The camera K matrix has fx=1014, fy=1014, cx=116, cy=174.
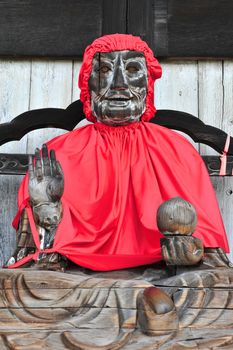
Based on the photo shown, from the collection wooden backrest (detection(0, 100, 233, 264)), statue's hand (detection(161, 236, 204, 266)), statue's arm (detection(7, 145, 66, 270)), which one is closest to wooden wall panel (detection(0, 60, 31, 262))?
wooden backrest (detection(0, 100, 233, 264))

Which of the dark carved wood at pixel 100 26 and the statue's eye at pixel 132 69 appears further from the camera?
the dark carved wood at pixel 100 26

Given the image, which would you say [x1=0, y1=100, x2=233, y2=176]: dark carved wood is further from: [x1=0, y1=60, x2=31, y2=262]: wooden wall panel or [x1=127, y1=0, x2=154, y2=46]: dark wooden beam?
[x1=127, y1=0, x2=154, y2=46]: dark wooden beam

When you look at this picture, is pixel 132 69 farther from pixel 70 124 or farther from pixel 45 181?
pixel 45 181

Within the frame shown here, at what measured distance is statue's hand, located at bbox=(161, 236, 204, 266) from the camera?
236 cm

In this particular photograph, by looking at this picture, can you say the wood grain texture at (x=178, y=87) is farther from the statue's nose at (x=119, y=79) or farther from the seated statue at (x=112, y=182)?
the statue's nose at (x=119, y=79)

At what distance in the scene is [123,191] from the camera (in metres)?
2.75

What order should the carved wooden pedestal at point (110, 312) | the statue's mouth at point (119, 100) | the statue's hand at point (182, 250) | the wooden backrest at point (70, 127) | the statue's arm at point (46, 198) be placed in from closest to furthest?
the carved wooden pedestal at point (110, 312) → the statue's hand at point (182, 250) → the statue's arm at point (46, 198) → the statue's mouth at point (119, 100) → the wooden backrest at point (70, 127)

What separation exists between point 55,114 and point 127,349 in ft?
3.74

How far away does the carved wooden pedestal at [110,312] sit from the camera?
83.7 inches

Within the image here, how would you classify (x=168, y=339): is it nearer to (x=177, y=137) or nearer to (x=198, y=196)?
(x=198, y=196)

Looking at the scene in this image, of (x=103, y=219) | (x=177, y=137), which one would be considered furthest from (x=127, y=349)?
(x=177, y=137)

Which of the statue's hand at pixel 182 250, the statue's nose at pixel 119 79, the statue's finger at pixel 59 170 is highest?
the statue's nose at pixel 119 79

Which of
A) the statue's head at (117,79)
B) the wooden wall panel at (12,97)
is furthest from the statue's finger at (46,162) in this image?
the wooden wall panel at (12,97)

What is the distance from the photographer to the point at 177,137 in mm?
2910
